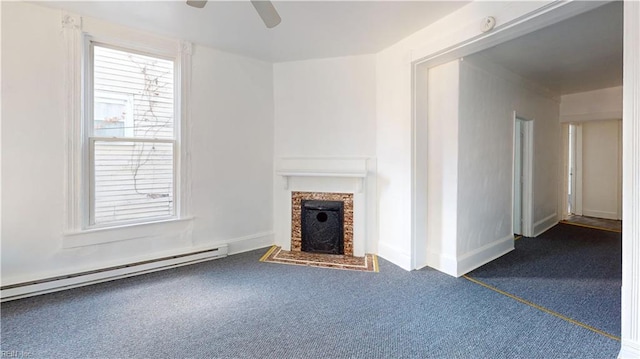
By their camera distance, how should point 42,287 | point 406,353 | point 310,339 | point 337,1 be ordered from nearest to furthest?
1. point 406,353
2. point 310,339
3. point 337,1
4. point 42,287

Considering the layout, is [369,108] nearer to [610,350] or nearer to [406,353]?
[406,353]

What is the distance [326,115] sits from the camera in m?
3.67

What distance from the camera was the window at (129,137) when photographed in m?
2.77

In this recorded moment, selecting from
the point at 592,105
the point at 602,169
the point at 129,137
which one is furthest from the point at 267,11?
the point at 602,169

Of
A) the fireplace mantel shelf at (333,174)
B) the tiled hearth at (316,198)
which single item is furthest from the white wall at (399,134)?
the tiled hearth at (316,198)

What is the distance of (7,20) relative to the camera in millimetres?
2340

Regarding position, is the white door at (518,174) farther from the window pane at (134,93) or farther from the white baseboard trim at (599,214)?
the window pane at (134,93)

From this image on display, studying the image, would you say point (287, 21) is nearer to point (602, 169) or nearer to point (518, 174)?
point (518, 174)

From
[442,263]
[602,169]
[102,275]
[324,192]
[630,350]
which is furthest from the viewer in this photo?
[602,169]

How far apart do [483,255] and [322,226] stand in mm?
1993

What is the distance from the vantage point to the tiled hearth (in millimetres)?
3582

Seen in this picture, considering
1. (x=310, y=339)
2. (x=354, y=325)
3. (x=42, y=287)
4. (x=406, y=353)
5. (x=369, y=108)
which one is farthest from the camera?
(x=369, y=108)

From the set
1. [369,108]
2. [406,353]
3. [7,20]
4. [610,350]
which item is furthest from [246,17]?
[610,350]

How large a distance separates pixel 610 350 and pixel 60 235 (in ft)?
14.7
